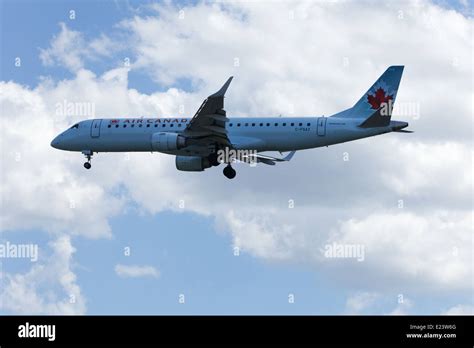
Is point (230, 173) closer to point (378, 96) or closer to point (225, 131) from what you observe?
point (225, 131)

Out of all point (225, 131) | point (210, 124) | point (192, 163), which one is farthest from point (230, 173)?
point (210, 124)

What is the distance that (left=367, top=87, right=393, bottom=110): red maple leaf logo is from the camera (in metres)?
65.1

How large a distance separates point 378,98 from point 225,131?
36.4ft

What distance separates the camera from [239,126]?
6588 centimetres

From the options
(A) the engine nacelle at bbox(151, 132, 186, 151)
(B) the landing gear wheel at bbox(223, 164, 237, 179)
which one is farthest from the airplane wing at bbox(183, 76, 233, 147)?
(B) the landing gear wheel at bbox(223, 164, 237, 179)

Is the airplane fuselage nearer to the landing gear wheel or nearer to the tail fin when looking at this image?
the tail fin

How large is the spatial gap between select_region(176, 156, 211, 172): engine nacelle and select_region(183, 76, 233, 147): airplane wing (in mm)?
3021

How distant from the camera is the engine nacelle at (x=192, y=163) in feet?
223
